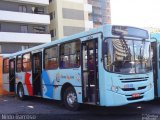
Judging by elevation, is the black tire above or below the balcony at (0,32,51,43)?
below

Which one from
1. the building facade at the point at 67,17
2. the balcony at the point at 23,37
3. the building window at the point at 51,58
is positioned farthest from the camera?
the building facade at the point at 67,17

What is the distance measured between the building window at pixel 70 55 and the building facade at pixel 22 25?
30641 millimetres

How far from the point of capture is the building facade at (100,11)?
102 metres

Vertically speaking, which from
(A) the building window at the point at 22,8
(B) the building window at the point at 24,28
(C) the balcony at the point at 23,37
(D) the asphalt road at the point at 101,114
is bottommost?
(D) the asphalt road at the point at 101,114

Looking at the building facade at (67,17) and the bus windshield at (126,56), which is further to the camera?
the building facade at (67,17)

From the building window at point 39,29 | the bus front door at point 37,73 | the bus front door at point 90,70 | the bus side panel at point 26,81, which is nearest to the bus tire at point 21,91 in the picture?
the bus side panel at point 26,81

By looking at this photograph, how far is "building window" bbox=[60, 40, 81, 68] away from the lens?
11.6 m

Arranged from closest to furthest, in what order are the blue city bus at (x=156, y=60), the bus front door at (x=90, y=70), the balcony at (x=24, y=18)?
the bus front door at (x=90, y=70), the blue city bus at (x=156, y=60), the balcony at (x=24, y=18)

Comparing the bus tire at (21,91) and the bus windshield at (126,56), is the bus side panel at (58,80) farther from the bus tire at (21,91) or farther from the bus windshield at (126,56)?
the bus tire at (21,91)

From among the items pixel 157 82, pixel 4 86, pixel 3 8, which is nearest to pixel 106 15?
pixel 3 8

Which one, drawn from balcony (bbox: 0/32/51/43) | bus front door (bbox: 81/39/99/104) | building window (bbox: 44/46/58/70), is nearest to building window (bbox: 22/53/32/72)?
building window (bbox: 44/46/58/70)

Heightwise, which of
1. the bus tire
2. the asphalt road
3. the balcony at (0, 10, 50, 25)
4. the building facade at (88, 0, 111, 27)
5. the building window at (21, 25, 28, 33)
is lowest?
the asphalt road

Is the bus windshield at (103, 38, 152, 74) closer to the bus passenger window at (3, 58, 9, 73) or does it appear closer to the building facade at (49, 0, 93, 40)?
the bus passenger window at (3, 58, 9, 73)

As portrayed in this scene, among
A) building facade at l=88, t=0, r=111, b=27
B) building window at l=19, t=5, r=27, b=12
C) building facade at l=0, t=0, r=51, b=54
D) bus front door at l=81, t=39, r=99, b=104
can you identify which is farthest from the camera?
building facade at l=88, t=0, r=111, b=27
